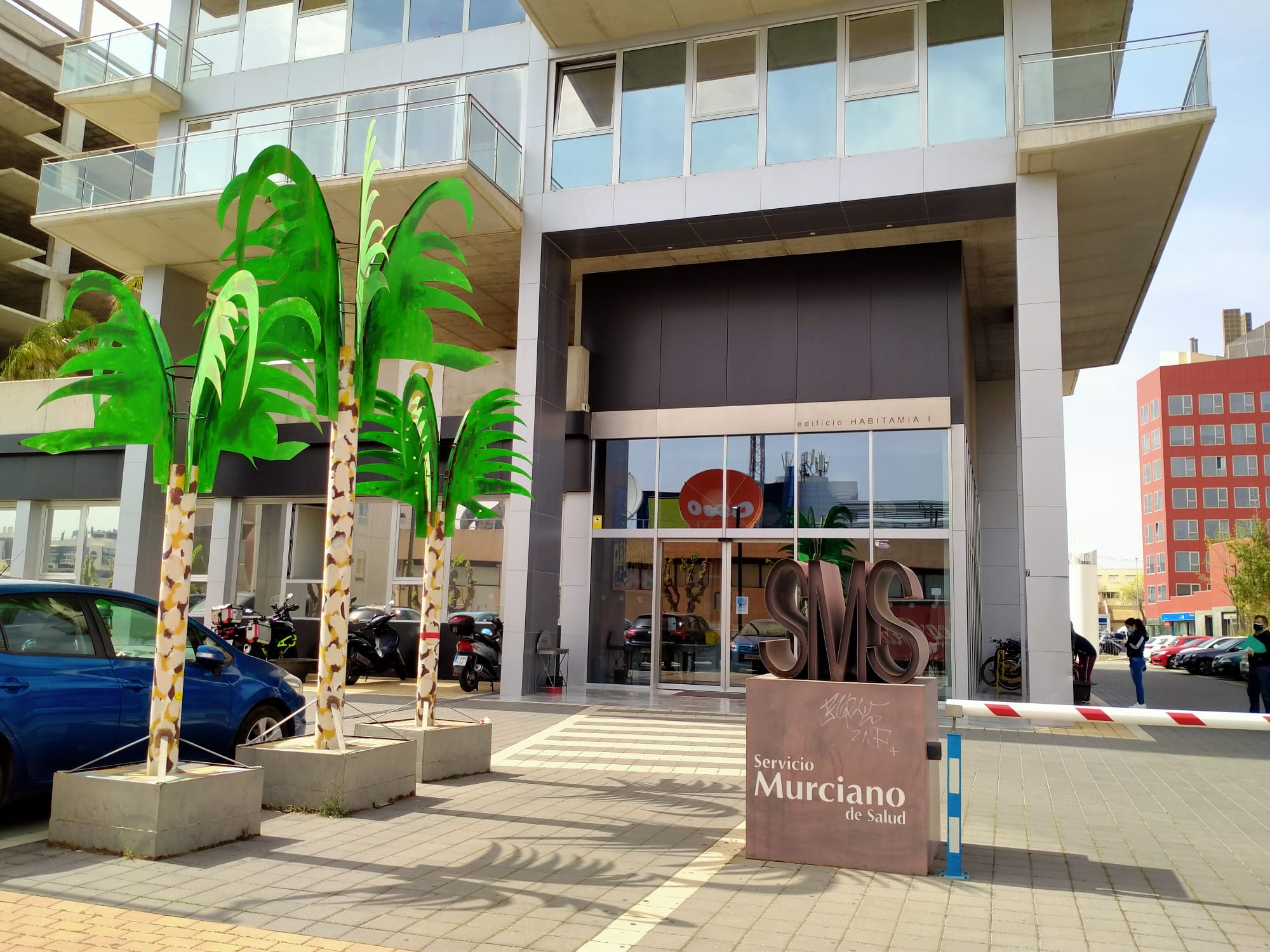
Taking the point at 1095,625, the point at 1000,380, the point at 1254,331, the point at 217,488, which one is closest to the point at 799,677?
the point at 217,488

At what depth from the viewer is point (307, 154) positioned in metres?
17.8

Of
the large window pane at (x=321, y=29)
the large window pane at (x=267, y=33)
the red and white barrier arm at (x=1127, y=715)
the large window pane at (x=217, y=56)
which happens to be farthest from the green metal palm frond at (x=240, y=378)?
the large window pane at (x=217, y=56)

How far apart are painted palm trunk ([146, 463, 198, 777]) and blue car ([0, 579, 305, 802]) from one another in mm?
304

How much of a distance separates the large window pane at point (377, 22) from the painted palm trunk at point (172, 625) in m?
15.4

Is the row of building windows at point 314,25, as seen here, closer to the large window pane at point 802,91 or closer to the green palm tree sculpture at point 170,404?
the large window pane at point 802,91

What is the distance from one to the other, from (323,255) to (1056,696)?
35.9 ft

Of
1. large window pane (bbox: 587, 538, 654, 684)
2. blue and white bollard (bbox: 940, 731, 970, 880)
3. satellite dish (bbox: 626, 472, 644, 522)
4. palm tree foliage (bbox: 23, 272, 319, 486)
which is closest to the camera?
blue and white bollard (bbox: 940, 731, 970, 880)

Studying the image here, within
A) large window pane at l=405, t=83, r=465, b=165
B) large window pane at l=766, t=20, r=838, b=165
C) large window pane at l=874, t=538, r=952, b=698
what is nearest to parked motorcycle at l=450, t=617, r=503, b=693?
large window pane at l=874, t=538, r=952, b=698

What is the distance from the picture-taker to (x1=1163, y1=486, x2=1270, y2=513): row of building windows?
91.9 meters

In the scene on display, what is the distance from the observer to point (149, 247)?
20031 mm

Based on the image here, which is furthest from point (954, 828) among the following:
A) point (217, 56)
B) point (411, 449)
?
point (217, 56)

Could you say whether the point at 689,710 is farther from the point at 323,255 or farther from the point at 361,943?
the point at 361,943

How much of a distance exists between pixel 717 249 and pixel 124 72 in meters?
13.0

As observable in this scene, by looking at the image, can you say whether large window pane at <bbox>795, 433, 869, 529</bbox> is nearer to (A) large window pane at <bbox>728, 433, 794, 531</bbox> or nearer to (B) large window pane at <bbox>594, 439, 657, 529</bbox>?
(A) large window pane at <bbox>728, 433, 794, 531</bbox>
